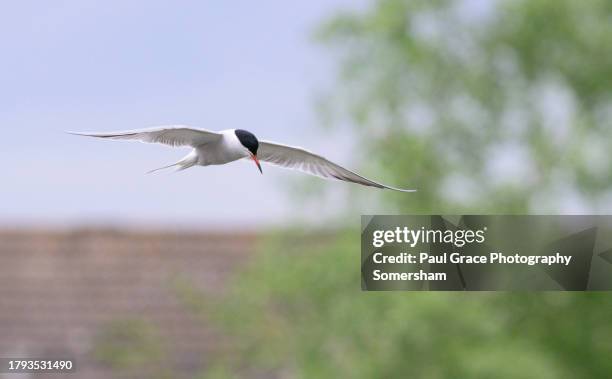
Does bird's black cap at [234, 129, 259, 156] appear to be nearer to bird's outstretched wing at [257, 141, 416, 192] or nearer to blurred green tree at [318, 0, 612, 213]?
bird's outstretched wing at [257, 141, 416, 192]

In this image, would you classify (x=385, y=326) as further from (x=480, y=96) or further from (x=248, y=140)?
(x=248, y=140)

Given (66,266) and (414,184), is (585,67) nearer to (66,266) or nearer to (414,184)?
(414,184)

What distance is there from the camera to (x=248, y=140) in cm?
235

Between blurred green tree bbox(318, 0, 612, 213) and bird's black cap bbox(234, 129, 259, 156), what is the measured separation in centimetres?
996

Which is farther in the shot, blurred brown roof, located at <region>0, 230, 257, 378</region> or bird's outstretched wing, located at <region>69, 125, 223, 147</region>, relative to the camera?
blurred brown roof, located at <region>0, 230, 257, 378</region>

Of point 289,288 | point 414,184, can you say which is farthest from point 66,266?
point 414,184

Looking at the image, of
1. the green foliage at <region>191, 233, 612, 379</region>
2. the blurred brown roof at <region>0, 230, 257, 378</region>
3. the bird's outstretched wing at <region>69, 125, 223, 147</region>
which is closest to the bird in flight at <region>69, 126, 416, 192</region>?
the bird's outstretched wing at <region>69, 125, 223, 147</region>

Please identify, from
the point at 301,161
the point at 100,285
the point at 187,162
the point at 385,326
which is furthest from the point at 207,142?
the point at 100,285

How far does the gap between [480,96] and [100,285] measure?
5.77m

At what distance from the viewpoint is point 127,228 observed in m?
16.1

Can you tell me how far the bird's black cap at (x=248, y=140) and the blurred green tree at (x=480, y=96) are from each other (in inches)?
392

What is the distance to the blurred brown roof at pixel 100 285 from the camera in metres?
14.7

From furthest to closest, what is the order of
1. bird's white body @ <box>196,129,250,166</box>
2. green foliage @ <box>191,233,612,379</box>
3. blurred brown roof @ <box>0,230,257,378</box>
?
blurred brown roof @ <box>0,230,257,378</box> → green foliage @ <box>191,233,612,379</box> → bird's white body @ <box>196,129,250,166</box>

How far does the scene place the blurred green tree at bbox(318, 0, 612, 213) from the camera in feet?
42.2
